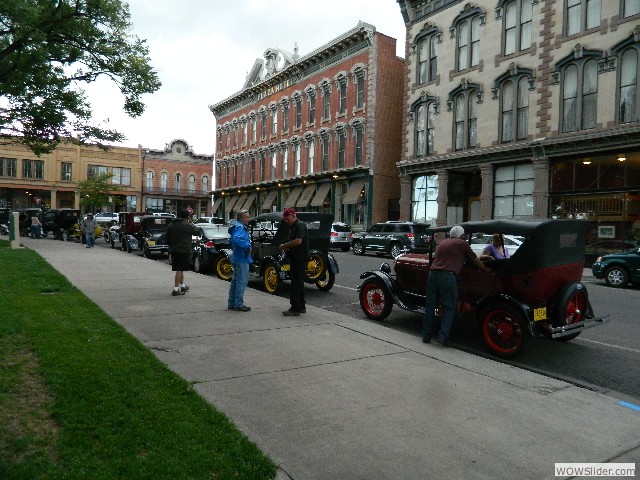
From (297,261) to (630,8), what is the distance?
2101 cm

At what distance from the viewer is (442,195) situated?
29.2 metres

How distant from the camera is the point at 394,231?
24797 mm

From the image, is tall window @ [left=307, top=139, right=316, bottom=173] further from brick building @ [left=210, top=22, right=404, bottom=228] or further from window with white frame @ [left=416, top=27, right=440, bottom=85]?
window with white frame @ [left=416, top=27, right=440, bottom=85]

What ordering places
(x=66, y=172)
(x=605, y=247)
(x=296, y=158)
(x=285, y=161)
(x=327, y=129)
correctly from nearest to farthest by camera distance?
1. (x=605, y=247)
2. (x=327, y=129)
3. (x=296, y=158)
4. (x=285, y=161)
5. (x=66, y=172)

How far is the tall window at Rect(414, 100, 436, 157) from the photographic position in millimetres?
30344

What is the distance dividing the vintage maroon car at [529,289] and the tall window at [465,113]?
2199 centimetres

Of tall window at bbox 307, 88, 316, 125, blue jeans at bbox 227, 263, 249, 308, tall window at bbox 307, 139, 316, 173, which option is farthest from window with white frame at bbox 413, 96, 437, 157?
blue jeans at bbox 227, 263, 249, 308

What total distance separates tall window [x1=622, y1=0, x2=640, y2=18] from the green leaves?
Answer: 2023 centimetres

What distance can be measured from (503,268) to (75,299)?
7328 millimetres

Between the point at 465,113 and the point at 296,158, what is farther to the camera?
the point at 296,158

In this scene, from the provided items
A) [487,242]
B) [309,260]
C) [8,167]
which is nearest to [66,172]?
[8,167]

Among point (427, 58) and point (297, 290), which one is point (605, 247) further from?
point (297, 290)

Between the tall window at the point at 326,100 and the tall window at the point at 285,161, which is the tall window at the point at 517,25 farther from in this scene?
the tall window at the point at 285,161

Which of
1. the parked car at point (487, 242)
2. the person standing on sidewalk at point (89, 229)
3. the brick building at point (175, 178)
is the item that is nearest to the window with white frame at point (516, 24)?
the parked car at point (487, 242)
